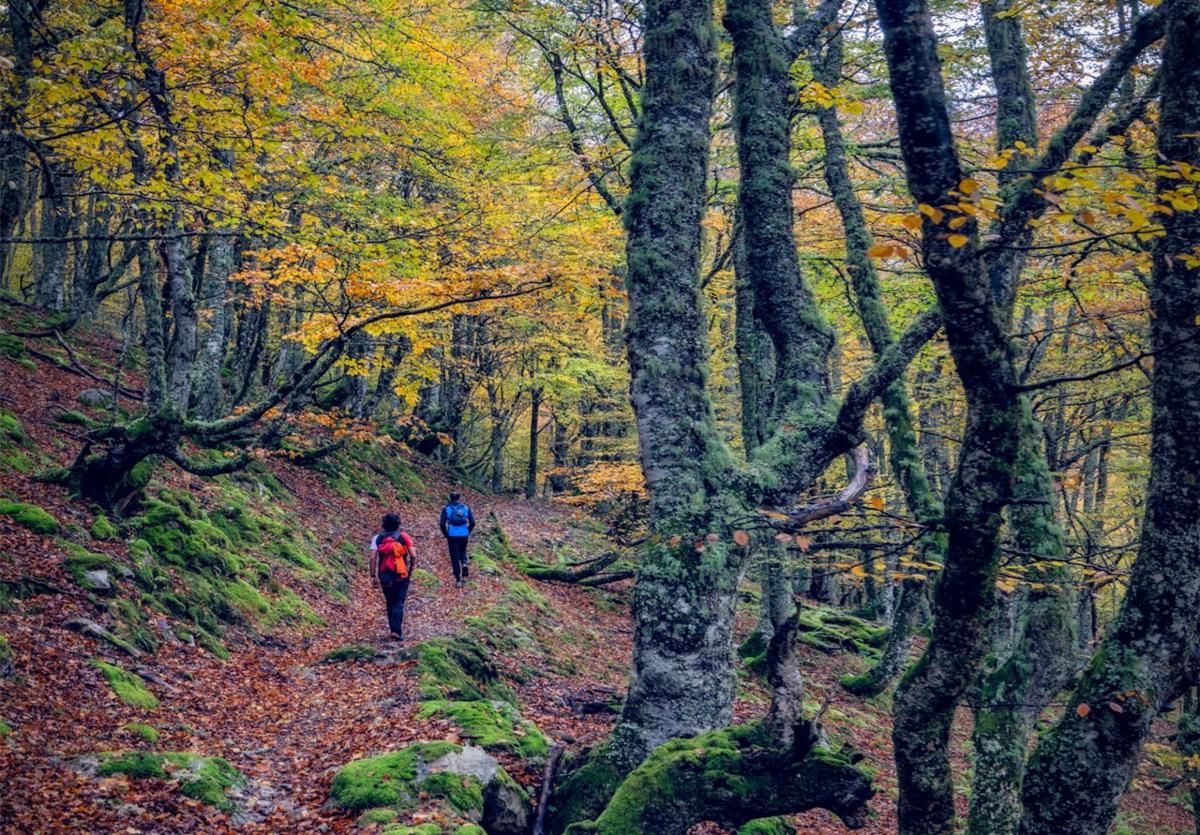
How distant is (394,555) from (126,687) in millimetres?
3748

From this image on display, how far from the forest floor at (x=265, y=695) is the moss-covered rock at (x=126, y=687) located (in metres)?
0.08

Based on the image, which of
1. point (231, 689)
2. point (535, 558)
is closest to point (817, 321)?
point (231, 689)

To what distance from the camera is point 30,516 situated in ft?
28.1

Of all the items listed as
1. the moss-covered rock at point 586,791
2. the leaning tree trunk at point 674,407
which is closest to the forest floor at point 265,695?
the moss-covered rock at point 586,791

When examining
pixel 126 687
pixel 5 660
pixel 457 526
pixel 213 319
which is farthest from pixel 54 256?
pixel 5 660

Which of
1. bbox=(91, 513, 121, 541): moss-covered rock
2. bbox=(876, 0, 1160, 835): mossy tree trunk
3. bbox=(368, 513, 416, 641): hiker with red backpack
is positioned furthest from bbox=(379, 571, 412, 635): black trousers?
bbox=(876, 0, 1160, 835): mossy tree trunk

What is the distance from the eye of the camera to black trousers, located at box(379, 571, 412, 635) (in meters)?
10.4

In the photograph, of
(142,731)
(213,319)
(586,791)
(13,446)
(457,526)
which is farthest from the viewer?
(213,319)

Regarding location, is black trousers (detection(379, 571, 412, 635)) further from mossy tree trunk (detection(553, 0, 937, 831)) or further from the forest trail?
mossy tree trunk (detection(553, 0, 937, 831))

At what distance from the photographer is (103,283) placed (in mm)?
19109

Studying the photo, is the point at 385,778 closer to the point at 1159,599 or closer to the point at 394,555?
the point at 394,555

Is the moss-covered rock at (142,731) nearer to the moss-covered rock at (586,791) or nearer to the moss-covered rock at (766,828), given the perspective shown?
the moss-covered rock at (586,791)

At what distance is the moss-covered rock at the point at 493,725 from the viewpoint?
705cm

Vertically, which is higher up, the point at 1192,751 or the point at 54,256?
the point at 54,256
